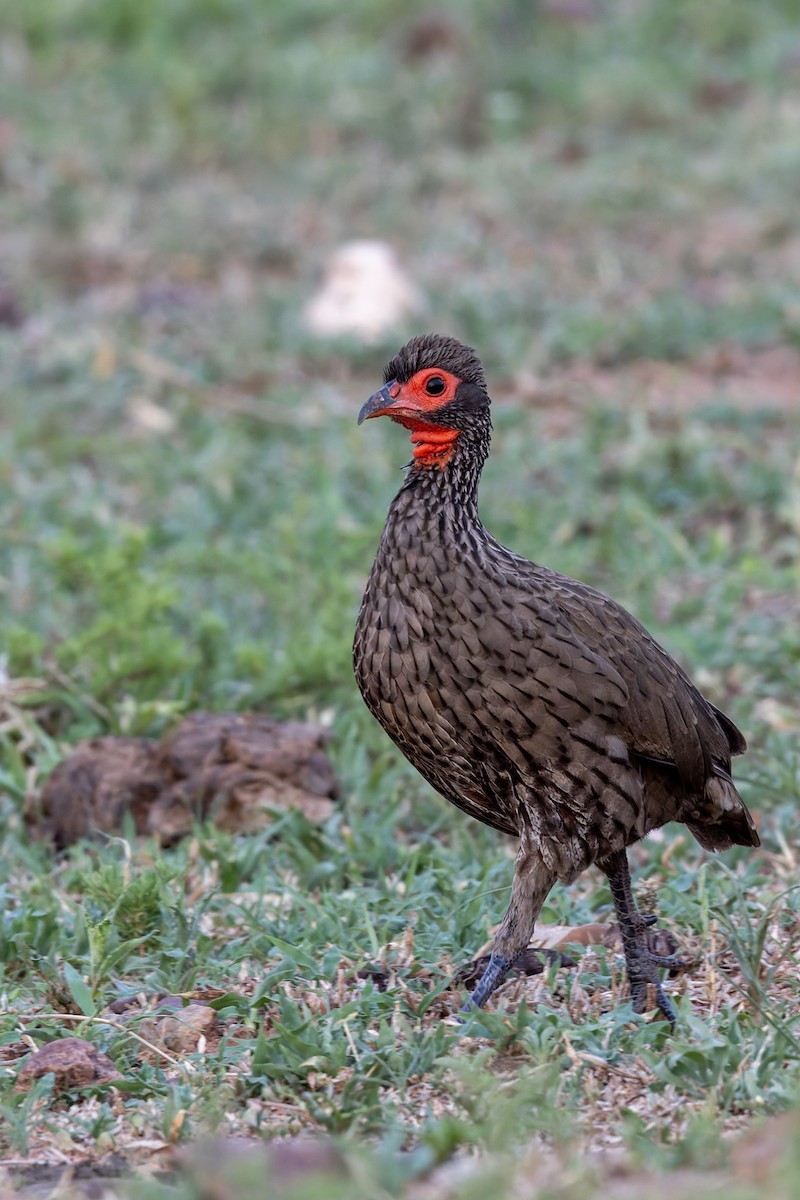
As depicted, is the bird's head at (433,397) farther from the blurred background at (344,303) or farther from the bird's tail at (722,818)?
the blurred background at (344,303)

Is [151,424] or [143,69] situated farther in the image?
[143,69]

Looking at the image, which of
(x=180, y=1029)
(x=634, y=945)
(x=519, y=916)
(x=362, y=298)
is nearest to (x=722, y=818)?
(x=634, y=945)

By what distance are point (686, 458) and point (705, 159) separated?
4158mm

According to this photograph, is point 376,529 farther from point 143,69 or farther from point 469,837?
point 143,69

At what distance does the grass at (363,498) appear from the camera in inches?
140

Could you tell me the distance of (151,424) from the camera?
27.1ft

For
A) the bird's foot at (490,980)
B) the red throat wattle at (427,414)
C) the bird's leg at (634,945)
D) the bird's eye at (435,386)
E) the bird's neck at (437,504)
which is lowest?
the bird's foot at (490,980)

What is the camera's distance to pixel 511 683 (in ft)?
12.3

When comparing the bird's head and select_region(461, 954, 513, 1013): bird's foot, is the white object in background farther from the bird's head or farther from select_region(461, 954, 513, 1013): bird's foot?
select_region(461, 954, 513, 1013): bird's foot

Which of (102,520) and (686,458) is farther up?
(686,458)

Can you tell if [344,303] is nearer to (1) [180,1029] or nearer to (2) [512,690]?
(2) [512,690]

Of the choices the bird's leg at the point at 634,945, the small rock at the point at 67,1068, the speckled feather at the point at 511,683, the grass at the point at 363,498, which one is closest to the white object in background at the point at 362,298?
the grass at the point at 363,498

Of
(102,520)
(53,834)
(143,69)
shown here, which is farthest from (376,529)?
(143,69)

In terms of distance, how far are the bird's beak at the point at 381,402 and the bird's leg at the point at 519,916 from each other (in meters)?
0.96
